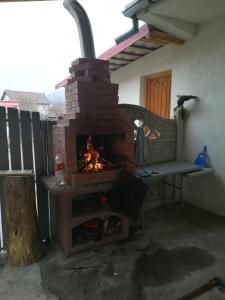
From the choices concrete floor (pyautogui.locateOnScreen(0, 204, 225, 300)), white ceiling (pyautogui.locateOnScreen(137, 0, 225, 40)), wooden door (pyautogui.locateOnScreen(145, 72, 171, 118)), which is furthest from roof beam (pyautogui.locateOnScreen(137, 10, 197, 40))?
concrete floor (pyautogui.locateOnScreen(0, 204, 225, 300))

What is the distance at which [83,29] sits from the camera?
2787mm

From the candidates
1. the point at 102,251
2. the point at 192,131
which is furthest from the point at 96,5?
the point at 102,251

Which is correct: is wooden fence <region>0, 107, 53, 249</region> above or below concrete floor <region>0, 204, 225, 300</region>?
above

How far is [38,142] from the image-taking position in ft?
8.95

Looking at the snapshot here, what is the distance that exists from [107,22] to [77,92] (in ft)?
8.52

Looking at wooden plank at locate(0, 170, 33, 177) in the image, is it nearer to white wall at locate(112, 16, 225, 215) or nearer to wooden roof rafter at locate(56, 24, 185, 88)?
wooden roof rafter at locate(56, 24, 185, 88)

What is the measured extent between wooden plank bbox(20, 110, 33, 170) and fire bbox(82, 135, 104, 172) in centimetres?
67

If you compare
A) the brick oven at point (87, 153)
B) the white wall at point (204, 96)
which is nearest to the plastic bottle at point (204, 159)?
the white wall at point (204, 96)

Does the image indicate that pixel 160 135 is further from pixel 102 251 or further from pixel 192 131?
pixel 102 251

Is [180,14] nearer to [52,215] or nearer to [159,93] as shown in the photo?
[159,93]

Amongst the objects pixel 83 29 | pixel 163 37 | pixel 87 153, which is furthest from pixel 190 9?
pixel 87 153

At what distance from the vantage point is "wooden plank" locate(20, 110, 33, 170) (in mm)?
2604

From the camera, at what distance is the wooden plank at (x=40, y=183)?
8.84ft

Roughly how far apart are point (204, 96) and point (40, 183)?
2.96 metres
